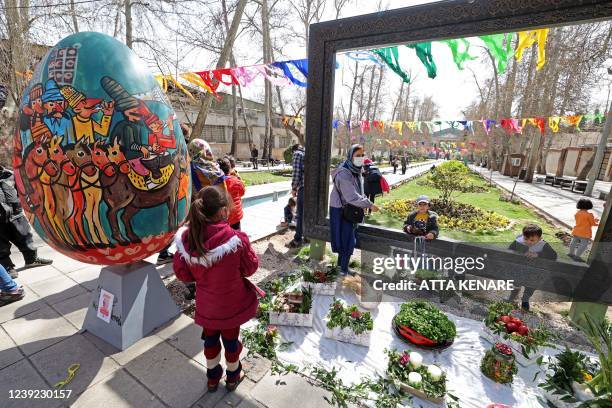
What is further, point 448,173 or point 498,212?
point 498,212

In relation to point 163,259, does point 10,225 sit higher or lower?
higher

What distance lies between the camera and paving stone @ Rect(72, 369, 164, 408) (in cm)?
196

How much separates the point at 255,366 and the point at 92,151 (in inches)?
85.9

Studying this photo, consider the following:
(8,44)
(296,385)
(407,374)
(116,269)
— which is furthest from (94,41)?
(8,44)

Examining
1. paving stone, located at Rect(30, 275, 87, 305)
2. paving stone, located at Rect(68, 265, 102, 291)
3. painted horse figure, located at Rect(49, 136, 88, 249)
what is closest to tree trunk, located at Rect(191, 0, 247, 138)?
paving stone, located at Rect(68, 265, 102, 291)

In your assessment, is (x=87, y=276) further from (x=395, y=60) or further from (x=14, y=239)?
(x=395, y=60)

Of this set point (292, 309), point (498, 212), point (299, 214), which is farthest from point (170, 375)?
point (498, 212)

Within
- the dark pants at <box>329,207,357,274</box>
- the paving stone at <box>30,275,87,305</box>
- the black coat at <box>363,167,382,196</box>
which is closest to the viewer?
the paving stone at <box>30,275,87,305</box>

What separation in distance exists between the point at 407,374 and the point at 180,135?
2.92m

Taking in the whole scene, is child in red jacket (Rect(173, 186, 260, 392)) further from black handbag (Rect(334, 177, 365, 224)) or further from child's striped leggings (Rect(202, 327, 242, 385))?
black handbag (Rect(334, 177, 365, 224))

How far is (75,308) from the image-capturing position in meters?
2.99

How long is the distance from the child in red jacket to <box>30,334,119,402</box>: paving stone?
3.13 feet

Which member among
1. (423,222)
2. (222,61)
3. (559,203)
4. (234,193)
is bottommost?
(559,203)

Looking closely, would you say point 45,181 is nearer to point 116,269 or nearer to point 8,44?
point 116,269
